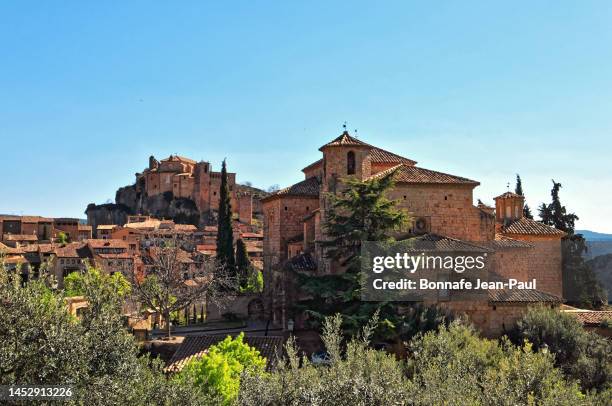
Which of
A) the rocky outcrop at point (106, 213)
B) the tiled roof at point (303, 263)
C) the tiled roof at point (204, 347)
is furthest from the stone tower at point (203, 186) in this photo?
the tiled roof at point (204, 347)

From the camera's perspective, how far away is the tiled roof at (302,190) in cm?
3080

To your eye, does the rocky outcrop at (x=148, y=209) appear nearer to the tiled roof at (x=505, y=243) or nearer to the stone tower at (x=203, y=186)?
the stone tower at (x=203, y=186)

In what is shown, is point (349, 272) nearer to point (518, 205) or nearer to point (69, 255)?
point (518, 205)

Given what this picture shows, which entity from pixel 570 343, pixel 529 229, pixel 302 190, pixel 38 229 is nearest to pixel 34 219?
pixel 38 229

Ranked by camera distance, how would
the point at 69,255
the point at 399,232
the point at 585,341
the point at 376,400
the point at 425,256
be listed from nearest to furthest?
1. the point at 376,400
2. the point at 585,341
3. the point at 425,256
4. the point at 399,232
5. the point at 69,255

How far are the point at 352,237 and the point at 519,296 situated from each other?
26.8 ft

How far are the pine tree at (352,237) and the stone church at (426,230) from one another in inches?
91.0

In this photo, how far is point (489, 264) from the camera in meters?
26.3

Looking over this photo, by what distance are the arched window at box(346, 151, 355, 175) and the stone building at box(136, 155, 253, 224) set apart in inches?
2301

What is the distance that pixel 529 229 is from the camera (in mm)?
31109

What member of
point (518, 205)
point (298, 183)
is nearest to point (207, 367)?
point (298, 183)

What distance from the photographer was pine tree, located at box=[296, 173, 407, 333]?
74.4 feet

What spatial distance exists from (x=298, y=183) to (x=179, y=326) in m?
10.1

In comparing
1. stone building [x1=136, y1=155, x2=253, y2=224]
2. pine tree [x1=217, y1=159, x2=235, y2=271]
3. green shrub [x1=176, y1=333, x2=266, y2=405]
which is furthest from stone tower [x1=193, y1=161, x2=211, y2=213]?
green shrub [x1=176, y1=333, x2=266, y2=405]
